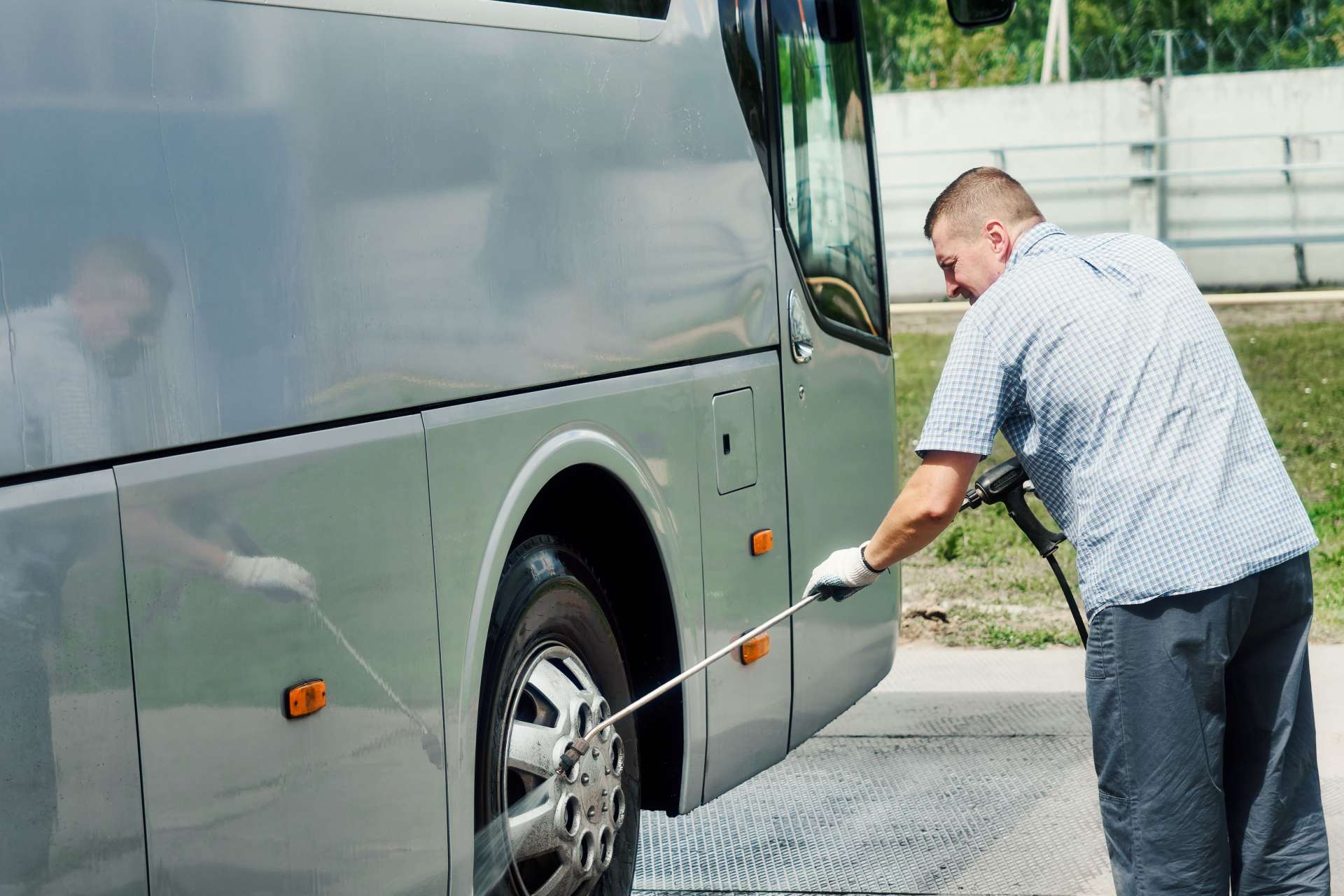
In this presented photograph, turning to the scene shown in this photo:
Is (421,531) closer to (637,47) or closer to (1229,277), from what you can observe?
(637,47)

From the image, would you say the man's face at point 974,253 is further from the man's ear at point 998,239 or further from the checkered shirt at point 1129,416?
the checkered shirt at point 1129,416

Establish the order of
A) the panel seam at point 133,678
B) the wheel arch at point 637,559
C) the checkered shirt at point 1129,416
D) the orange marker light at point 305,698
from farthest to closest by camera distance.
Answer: the wheel arch at point 637,559, the checkered shirt at point 1129,416, the orange marker light at point 305,698, the panel seam at point 133,678

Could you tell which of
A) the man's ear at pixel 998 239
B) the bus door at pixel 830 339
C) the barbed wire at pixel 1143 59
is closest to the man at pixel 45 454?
the man's ear at pixel 998 239

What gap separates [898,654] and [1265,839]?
12.7 feet

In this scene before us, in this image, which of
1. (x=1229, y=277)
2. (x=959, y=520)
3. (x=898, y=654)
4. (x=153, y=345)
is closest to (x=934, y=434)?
(x=153, y=345)

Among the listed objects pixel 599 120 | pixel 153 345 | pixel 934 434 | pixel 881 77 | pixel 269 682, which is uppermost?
pixel 881 77

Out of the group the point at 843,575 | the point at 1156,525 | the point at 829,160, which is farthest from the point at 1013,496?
the point at 829,160

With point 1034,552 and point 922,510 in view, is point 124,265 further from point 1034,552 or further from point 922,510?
point 1034,552

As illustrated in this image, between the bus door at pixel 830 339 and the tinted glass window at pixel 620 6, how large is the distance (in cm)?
58

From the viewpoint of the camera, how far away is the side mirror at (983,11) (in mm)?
4812

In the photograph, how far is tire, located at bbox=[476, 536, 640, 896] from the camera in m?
3.32

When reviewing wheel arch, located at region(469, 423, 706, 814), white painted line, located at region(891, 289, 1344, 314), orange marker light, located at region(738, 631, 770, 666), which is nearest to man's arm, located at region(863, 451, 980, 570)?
wheel arch, located at region(469, 423, 706, 814)

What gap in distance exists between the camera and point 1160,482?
3059mm

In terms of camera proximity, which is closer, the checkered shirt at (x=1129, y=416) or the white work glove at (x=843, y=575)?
the checkered shirt at (x=1129, y=416)
